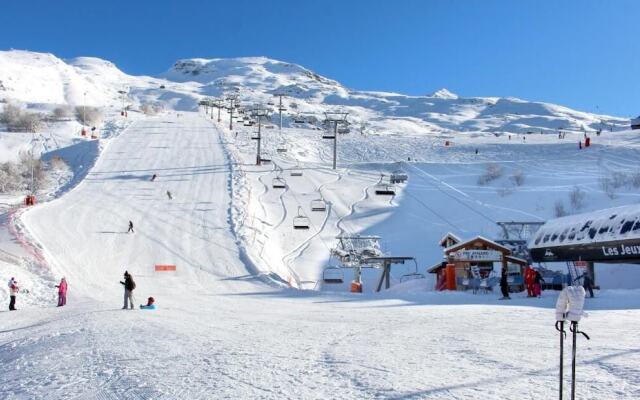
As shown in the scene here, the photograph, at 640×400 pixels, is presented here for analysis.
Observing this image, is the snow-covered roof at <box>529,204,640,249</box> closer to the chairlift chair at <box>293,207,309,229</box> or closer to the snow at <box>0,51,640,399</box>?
the snow at <box>0,51,640,399</box>

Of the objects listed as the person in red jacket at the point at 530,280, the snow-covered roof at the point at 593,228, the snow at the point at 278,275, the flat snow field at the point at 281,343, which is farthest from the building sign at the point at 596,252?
the person in red jacket at the point at 530,280

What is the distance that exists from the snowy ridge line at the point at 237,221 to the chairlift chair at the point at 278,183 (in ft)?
7.41

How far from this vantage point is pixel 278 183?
52.8m

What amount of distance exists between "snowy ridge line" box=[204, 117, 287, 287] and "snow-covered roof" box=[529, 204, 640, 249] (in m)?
11.9

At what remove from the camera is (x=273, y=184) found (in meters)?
51.5

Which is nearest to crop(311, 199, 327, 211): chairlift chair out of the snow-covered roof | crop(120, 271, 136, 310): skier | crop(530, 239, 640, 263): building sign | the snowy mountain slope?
the snow-covered roof

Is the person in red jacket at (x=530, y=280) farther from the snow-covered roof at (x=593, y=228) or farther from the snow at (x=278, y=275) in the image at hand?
the snow-covered roof at (x=593, y=228)

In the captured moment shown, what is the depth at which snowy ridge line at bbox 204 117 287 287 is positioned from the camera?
28834 mm

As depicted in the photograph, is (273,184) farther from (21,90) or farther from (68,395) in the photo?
(21,90)

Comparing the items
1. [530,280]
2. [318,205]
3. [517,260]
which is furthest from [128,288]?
[318,205]

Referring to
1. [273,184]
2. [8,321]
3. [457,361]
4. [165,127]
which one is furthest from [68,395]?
[165,127]

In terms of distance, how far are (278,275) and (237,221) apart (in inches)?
358

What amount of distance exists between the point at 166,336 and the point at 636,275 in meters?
21.5

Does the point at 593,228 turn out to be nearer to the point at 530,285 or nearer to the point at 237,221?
the point at 530,285
